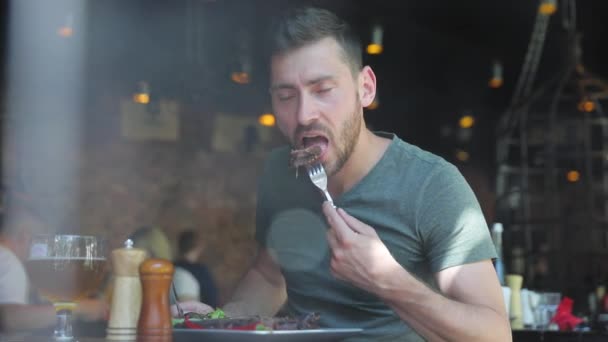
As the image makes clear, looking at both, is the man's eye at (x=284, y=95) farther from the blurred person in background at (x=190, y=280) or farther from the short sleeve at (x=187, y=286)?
the short sleeve at (x=187, y=286)

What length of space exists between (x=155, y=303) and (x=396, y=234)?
2.32 feet

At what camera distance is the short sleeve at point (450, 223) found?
1508 millimetres

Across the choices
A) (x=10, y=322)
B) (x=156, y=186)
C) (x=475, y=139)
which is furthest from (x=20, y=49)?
(x=475, y=139)

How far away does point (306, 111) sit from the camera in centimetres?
149

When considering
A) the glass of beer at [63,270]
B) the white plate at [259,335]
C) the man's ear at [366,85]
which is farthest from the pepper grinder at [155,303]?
the man's ear at [366,85]

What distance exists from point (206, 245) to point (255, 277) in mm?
6569

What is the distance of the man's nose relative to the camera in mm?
1478

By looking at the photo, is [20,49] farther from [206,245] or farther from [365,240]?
[365,240]

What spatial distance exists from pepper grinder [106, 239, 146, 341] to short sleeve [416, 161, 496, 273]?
59 cm

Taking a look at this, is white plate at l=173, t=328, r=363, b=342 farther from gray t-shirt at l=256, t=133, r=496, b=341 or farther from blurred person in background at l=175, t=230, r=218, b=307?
blurred person in background at l=175, t=230, r=218, b=307

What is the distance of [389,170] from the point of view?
1.72 meters

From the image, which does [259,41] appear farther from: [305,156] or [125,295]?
[125,295]

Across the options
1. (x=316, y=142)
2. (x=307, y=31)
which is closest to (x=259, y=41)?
(x=307, y=31)

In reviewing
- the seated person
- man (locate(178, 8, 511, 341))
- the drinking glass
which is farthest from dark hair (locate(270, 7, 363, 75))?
the seated person
